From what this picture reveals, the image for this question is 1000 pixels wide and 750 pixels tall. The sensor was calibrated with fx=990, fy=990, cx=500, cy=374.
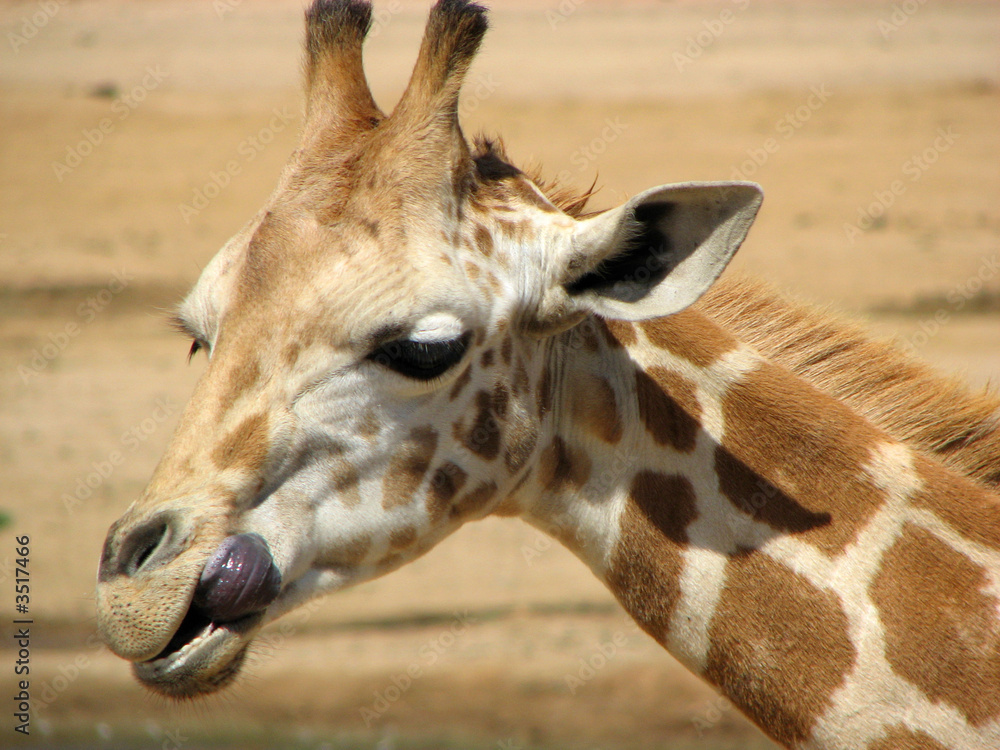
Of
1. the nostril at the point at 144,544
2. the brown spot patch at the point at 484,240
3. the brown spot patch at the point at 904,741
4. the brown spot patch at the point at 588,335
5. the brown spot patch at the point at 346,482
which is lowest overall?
the brown spot patch at the point at 904,741

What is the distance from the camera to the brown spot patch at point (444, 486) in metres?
3.03

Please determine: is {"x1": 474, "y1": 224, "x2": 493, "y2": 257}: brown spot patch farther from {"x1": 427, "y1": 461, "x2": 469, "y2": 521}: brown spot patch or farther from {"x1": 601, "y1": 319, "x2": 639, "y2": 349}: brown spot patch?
{"x1": 427, "y1": 461, "x2": 469, "y2": 521}: brown spot patch

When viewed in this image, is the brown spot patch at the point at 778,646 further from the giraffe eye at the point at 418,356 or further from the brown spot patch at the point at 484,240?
the brown spot patch at the point at 484,240

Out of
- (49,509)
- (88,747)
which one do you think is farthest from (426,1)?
(88,747)

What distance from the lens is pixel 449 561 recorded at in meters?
9.03

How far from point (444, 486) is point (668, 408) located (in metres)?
0.78

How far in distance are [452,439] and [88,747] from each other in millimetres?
6247

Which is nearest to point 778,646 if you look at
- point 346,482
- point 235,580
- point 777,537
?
point 777,537

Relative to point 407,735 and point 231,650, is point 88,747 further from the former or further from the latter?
point 231,650

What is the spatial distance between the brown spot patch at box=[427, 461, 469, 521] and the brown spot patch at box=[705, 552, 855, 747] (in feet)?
2.91

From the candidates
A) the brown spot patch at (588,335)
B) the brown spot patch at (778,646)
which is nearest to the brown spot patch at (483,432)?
→ the brown spot patch at (588,335)

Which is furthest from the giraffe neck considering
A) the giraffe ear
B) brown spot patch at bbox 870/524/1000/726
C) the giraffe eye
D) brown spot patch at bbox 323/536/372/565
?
brown spot patch at bbox 323/536/372/565

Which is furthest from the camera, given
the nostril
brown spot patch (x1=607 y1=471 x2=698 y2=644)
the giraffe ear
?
brown spot patch (x1=607 y1=471 x2=698 y2=644)

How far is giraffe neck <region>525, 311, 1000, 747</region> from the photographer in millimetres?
2930
